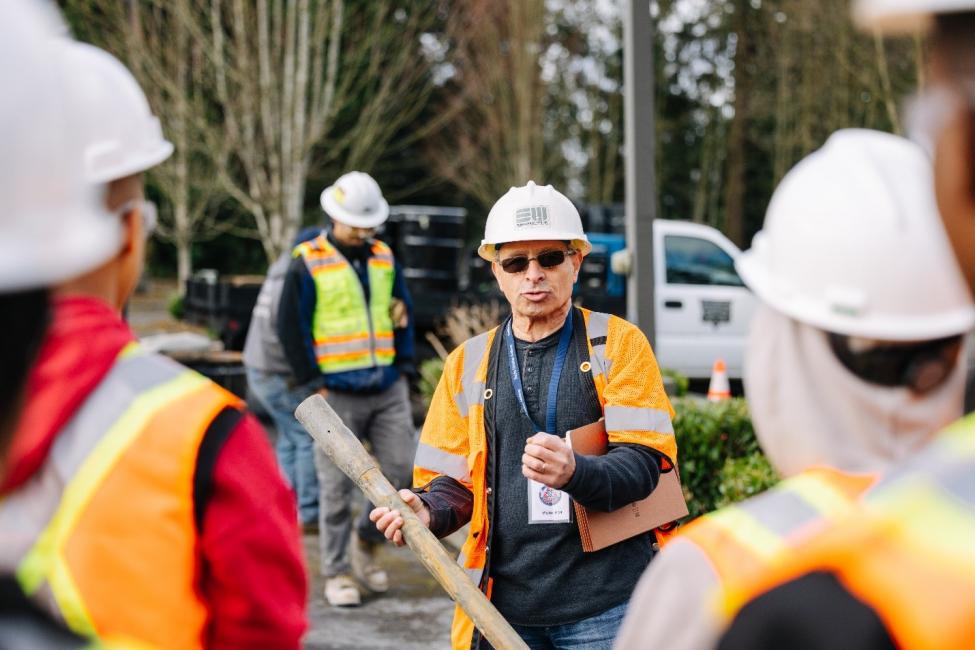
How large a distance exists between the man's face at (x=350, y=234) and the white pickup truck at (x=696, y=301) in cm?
676

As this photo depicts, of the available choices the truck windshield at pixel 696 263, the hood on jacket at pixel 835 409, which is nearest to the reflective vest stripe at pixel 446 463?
the hood on jacket at pixel 835 409

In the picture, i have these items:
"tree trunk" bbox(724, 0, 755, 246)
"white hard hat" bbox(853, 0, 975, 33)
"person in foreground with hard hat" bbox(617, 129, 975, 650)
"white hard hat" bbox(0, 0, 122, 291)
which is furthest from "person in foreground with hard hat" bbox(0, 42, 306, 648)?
"tree trunk" bbox(724, 0, 755, 246)

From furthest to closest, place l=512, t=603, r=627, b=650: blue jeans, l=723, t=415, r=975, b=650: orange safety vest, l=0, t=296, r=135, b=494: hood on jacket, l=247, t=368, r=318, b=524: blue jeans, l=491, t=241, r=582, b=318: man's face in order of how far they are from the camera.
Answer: l=247, t=368, r=318, b=524: blue jeans
l=491, t=241, r=582, b=318: man's face
l=512, t=603, r=627, b=650: blue jeans
l=0, t=296, r=135, b=494: hood on jacket
l=723, t=415, r=975, b=650: orange safety vest

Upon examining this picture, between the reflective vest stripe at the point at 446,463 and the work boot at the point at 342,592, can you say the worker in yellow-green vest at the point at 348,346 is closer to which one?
the work boot at the point at 342,592

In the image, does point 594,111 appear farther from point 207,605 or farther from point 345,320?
point 207,605

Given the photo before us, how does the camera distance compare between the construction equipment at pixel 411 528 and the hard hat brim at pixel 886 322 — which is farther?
the construction equipment at pixel 411 528

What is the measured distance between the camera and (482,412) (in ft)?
10.7

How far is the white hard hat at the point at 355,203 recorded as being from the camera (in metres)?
6.49

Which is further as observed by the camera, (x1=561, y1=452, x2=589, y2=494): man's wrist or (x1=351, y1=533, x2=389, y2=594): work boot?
(x1=351, y1=533, x2=389, y2=594): work boot

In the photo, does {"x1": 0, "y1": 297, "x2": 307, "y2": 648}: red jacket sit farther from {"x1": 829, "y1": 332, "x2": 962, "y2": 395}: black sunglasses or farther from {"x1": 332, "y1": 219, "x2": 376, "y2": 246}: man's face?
{"x1": 332, "y1": 219, "x2": 376, "y2": 246}: man's face

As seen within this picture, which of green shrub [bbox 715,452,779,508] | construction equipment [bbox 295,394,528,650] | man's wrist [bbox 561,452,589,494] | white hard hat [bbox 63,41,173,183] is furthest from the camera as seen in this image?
green shrub [bbox 715,452,779,508]

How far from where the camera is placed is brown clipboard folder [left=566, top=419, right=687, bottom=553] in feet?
10.2

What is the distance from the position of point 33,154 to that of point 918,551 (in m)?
0.91

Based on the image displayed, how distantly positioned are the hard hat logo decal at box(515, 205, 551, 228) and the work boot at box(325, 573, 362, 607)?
3457mm
